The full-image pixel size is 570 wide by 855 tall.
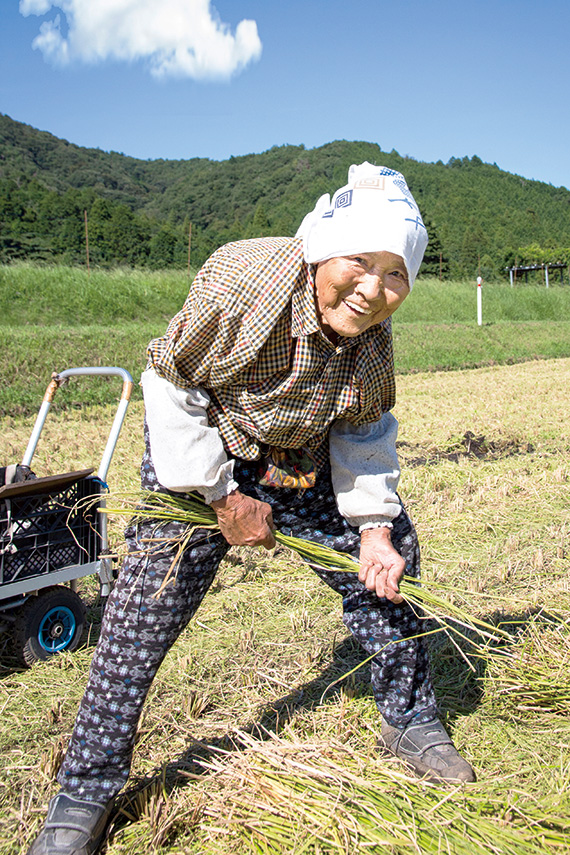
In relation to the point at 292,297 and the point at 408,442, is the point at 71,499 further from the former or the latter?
the point at 408,442

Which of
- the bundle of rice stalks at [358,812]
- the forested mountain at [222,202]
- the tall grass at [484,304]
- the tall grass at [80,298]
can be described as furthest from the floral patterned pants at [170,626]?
the forested mountain at [222,202]

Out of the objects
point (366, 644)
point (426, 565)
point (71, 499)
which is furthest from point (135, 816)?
point (426, 565)

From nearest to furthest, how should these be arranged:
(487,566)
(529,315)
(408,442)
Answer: (487,566)
(408,442)
(529,315)

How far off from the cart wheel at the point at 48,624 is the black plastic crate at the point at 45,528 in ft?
0.38

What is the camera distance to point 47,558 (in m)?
2.75

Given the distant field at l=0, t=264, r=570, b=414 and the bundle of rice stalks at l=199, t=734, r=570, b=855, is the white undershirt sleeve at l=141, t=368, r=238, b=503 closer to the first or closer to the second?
the bundle of rice stalks at l=199, t=734, r=570, b=855

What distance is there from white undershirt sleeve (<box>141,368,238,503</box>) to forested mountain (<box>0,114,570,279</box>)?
21.8m

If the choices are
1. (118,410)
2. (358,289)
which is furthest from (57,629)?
(358,289)

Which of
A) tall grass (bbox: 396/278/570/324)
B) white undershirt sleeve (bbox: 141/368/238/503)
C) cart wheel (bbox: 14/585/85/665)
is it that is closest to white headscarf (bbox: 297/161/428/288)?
white undershirt sleeve (bbox: 141/368/238/503)

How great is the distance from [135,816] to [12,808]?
0.36 metres

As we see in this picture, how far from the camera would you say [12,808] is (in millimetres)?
1947

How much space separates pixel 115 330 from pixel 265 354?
10049 millimetres

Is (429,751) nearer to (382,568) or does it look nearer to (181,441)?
(382,568)

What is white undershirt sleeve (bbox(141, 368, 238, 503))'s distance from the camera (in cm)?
177
